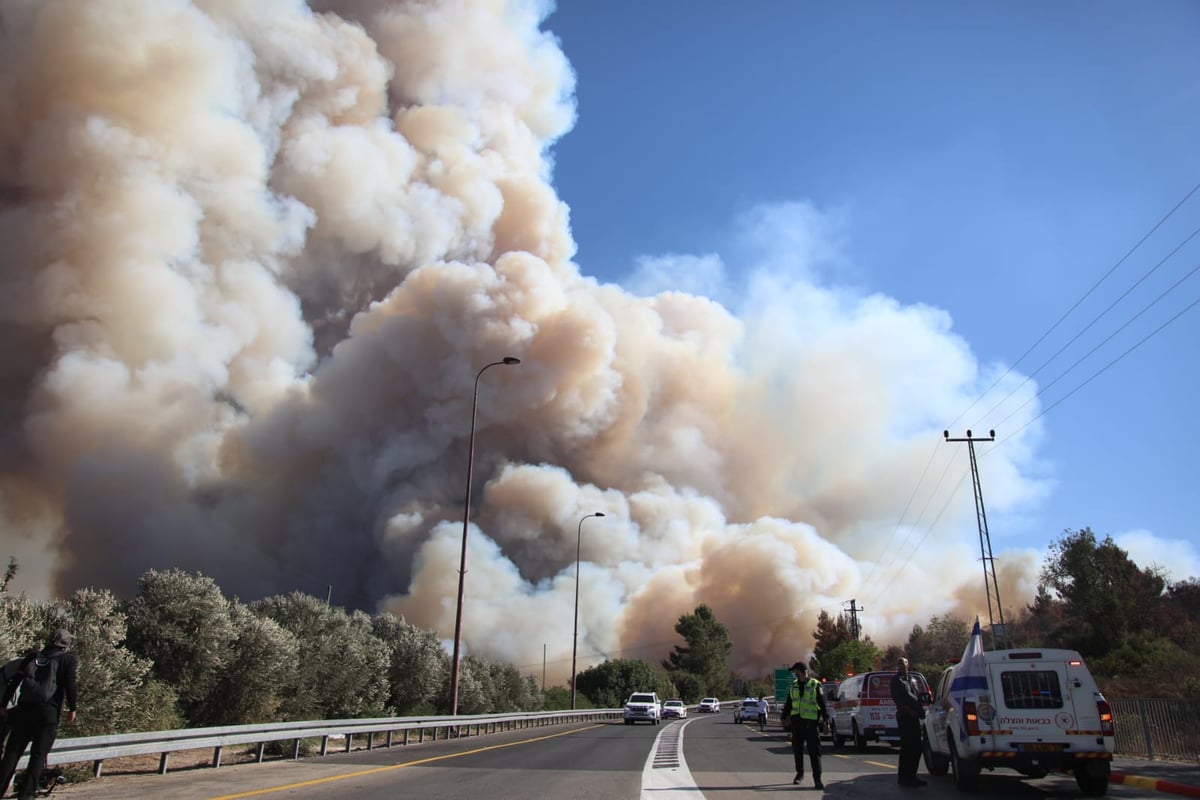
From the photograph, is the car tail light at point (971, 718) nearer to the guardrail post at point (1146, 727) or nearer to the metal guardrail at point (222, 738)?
the guardrail post at point (1146, 727)

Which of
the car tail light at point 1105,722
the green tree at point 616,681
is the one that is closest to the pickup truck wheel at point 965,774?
the car tail light at point 1105,722

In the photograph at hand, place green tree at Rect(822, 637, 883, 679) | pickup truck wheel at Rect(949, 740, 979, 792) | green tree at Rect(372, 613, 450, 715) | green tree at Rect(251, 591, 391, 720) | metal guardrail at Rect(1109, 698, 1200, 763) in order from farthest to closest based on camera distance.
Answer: green tree at Rect(822, 637, 883, 679) < green tree at Rect(372, 613, 450, 715) < green tree at Rect(251, 591, 391, 720) < metal guardrail at Rect(1109, 698, 1200, 763) < pickup truck wheel at Rect(949, 740, 979, 792)

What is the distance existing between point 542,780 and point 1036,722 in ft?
22.9

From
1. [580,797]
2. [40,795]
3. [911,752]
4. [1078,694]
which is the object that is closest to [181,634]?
[40,795]

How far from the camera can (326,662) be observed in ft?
93.2

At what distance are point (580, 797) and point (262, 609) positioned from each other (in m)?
23.6

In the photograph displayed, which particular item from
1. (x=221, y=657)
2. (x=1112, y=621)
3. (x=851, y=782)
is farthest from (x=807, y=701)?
(x=1112, y=621)

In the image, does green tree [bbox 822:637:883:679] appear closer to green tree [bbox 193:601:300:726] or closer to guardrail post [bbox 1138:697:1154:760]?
guardrail post [bbox 1138:697:1154:760]

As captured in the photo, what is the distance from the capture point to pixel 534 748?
20266 mm

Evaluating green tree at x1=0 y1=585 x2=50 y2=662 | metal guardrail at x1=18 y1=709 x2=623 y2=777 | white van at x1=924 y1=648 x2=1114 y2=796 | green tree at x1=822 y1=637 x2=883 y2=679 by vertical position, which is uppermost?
green tree at x1=822 y1=637 x2=883 y2=679

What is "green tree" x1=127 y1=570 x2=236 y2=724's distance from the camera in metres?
21.0

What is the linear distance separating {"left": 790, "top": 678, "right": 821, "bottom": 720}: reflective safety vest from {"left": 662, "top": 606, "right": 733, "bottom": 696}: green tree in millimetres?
114693

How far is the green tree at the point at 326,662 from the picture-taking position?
26.7 m

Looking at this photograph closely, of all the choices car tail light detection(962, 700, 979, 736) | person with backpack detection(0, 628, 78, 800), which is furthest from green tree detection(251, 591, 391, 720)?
car tail light detection(962, 700, 979, 736)
